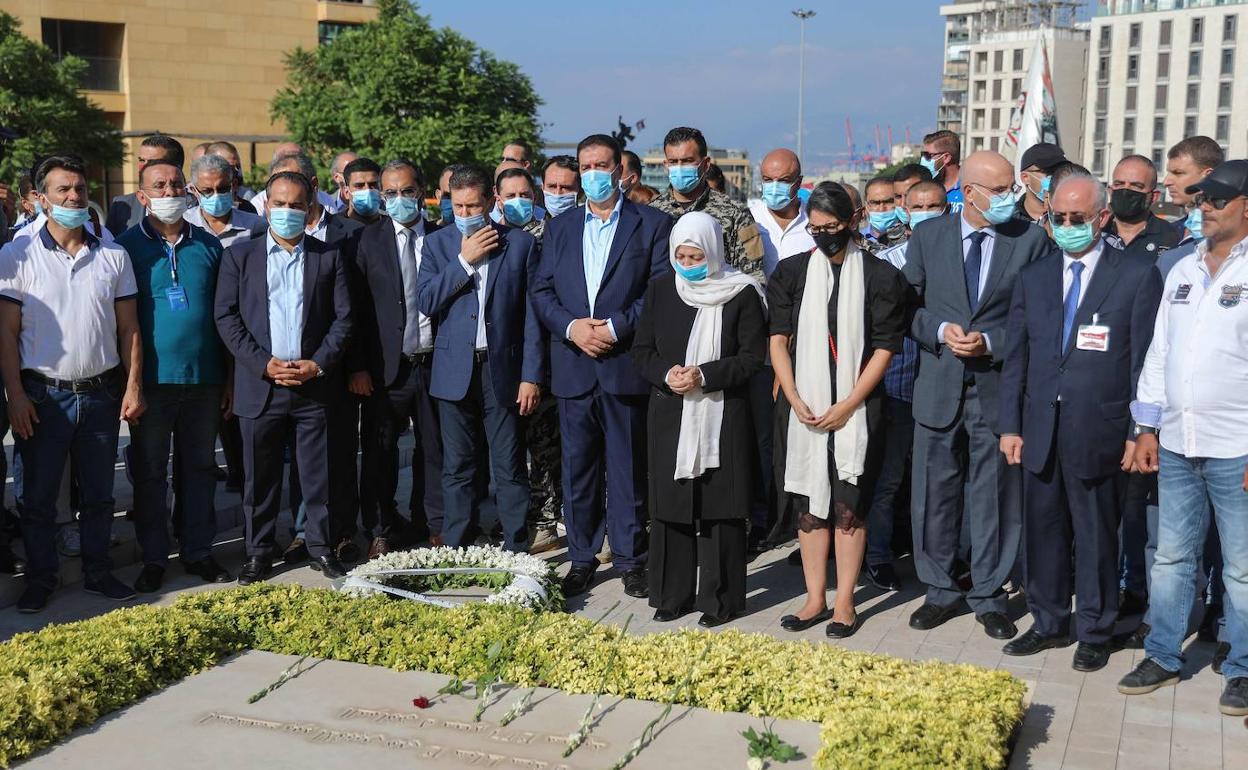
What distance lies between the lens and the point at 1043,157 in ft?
24.9

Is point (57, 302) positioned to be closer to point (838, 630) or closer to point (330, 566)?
point (330, 566)

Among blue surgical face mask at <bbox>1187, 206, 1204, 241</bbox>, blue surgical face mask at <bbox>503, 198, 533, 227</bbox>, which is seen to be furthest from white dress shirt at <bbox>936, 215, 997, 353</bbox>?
blue surgical face mask at <bbox>503, 198, 533, 227</bbox>

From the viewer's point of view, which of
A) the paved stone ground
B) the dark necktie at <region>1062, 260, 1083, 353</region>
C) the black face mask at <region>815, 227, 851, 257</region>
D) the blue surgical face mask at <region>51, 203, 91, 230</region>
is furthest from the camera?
the blue surgical face mask at <region>51, 203, 91, 230</region>

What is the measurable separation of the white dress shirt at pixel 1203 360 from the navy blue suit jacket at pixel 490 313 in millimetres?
3348

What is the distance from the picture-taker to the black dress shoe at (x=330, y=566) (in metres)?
7.38

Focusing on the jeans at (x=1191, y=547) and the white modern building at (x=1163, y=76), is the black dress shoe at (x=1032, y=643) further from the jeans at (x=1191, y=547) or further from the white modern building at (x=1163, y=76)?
the white modern building at (x=1163, y=76)

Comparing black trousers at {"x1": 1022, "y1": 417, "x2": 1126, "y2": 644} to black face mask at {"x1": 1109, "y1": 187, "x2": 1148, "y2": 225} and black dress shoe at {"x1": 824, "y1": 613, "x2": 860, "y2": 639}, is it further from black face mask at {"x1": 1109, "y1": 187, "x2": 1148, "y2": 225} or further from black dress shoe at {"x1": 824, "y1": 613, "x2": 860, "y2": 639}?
black face mask at {"x1": 1109, "y1": 187, "x2": 1148, "y2": 225}

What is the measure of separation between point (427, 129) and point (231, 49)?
1743cm

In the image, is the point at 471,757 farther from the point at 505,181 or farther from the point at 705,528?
the point at 505,181

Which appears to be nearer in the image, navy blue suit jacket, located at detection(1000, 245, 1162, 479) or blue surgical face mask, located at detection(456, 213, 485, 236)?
navy blue suit jacket, located at detection(1000, 245, 1162, 479)

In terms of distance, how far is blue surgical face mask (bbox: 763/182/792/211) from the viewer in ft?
26.0

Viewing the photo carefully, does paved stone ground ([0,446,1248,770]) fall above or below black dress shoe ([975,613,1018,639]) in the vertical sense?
below

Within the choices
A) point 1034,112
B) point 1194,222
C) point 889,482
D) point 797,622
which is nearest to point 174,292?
point 797,622

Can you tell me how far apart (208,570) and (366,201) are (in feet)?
8.25
